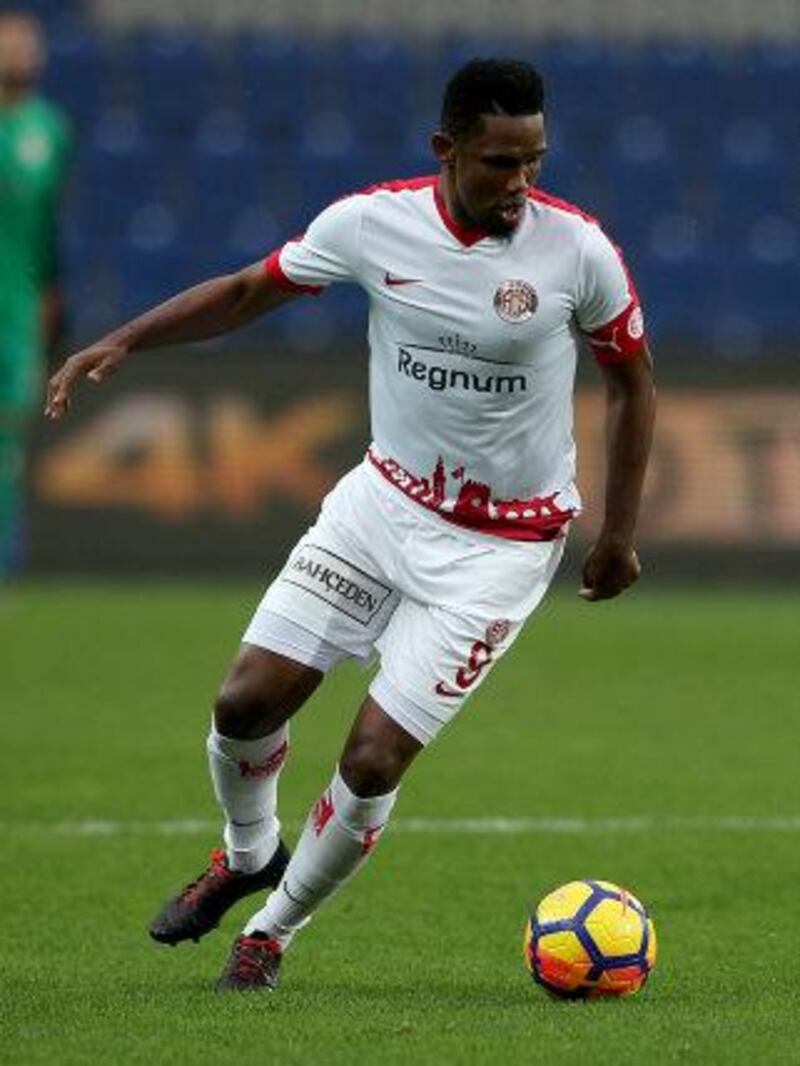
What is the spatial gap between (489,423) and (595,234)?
0.47 metres

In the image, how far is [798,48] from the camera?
2038 centimetres

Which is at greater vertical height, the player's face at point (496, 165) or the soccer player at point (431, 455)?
the player's face at point (496, 165)

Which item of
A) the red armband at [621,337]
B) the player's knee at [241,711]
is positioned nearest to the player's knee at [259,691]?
the player's knee at [241,711]

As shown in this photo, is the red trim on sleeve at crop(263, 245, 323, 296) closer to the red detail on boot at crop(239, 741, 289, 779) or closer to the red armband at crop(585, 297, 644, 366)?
the red armband at crop(585, 297, 644, 366)

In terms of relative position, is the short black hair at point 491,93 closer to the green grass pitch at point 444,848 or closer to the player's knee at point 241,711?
the player's knee at point 241,711

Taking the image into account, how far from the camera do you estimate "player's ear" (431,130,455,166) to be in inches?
244

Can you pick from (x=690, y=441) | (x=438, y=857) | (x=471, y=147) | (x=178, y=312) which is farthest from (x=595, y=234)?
(x=690, y=441)

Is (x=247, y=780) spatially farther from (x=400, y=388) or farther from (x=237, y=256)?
(x=237, y=256)

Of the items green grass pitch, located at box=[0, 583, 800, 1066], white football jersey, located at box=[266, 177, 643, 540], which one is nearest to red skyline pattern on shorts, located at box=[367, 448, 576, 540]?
white football jersey, located at box=[266, 177, 643, 540]

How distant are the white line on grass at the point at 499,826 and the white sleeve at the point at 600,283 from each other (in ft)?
9.06

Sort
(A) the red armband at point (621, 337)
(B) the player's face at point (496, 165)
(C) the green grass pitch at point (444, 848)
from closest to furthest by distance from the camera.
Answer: (C) the green grass pitch at point (444, 848), (B) the player's face at point (496, 165), (A) the red armband at point (621, 337)

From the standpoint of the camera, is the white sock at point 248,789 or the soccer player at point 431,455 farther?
the white sock at point 248,789

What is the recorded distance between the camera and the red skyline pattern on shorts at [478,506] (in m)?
6.42

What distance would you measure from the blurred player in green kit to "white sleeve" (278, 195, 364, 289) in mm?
7810
